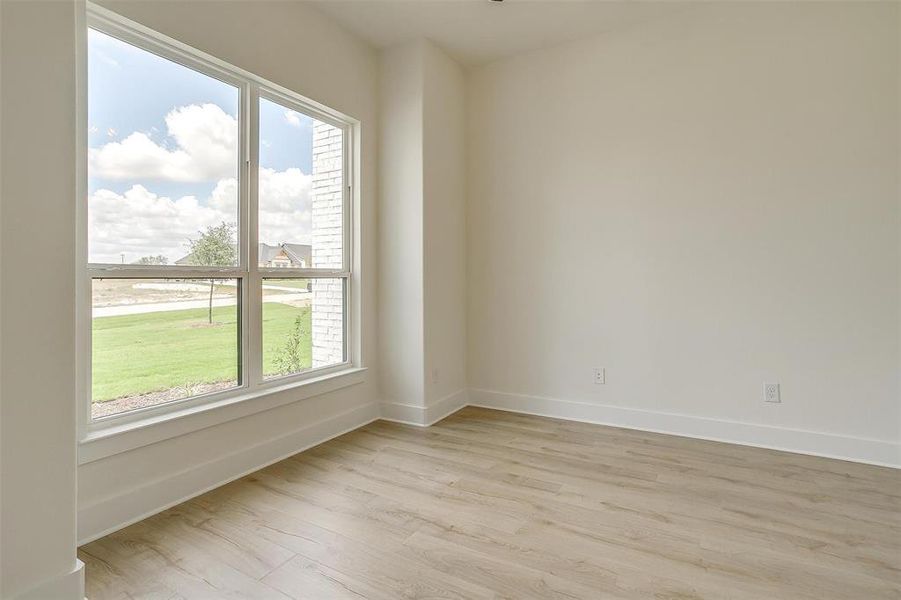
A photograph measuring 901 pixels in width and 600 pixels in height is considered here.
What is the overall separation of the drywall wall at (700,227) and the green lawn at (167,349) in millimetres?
2076

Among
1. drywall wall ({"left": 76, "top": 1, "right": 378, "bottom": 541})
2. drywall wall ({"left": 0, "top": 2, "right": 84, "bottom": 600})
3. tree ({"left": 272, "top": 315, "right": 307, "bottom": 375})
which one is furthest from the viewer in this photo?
tree ({"left": 272, "top": 315, "right": 307, "bottom": 375})

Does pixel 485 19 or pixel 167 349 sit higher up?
pixel 485 19

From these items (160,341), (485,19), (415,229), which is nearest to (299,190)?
(415,229)

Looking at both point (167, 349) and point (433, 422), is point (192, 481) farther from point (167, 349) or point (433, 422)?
point (433, 422)

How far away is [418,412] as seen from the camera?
3.64 metres

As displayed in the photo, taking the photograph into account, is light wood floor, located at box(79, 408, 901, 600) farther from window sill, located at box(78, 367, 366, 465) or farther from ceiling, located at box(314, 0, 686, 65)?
ceiling, located at box(314, 0, 686, 65)

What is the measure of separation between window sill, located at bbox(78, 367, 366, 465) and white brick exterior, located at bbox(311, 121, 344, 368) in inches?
10.0

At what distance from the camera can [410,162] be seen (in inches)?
143

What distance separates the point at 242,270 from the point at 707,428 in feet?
10.7

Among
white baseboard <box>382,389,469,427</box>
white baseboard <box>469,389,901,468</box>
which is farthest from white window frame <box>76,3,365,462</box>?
white baseboard <box>469,389,901,468</box>

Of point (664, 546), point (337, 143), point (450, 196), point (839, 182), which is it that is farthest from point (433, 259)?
point (839, 182)

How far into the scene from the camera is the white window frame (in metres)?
2.06

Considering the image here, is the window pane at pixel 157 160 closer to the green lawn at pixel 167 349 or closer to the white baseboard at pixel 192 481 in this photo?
the green lawn at pixel 167 349

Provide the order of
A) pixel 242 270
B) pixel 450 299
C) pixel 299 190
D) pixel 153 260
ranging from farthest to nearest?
pixel 450 299 < pixel 299 190 < pixel 242 270 < pixel 153 260
